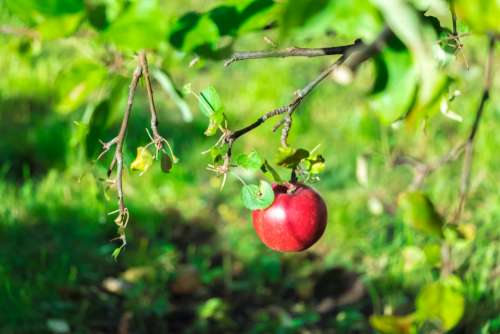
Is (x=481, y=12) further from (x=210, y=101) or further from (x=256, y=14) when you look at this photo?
(x=210, y=101)

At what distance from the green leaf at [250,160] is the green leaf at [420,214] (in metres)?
0.24

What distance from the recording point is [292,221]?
111 cm

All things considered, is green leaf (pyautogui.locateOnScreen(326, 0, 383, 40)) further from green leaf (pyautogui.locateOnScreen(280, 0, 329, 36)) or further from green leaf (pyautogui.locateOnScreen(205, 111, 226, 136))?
green leaf (pyautogui.locateOnScreen(205, 111, 226, 136))

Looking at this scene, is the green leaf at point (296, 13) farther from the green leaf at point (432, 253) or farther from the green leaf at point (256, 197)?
the green leaf at point (432, 253)

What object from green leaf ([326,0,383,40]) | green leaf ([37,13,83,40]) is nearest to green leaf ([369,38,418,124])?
green leaf ([326,0,383,40])

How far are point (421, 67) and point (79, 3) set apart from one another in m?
0.37

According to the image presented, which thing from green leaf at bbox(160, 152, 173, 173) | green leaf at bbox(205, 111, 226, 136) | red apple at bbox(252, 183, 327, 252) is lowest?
red apple at bbox(252, 183, 327, 252)

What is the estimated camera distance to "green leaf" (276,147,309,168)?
938 millimetres

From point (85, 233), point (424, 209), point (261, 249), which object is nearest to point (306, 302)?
point (261, 249)

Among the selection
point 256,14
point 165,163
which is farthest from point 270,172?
point 256,14

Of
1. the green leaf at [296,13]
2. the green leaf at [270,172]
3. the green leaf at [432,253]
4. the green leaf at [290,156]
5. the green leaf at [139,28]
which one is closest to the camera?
the green leaf at [296,13]

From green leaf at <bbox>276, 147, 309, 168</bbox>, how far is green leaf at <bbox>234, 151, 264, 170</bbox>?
0.13 ft

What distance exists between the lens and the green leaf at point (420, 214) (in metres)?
1.13

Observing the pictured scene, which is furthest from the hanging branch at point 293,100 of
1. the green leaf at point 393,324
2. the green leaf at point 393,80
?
the green leaf at point 393,324
